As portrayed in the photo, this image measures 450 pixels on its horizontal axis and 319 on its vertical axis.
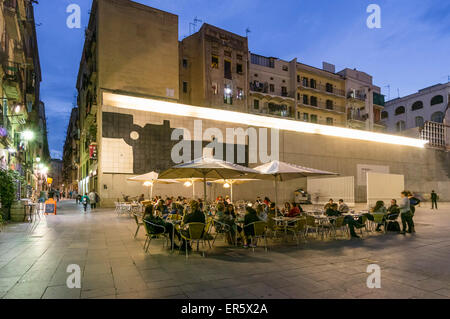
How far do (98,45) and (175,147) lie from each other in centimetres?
1129

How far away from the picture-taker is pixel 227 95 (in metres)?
33.0

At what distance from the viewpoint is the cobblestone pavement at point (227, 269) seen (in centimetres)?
446

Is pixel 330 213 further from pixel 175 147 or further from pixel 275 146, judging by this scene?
pixel 275 146

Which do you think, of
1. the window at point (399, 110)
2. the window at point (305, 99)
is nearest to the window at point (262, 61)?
the window at point (305, 99)

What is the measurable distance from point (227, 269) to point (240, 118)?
22692mm

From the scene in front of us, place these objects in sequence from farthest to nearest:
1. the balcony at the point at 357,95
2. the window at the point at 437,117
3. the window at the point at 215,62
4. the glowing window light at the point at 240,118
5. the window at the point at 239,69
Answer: the window at the point at 437,117, the balcony at the point at 357,95, the window at the point at 239,69, the window at the point at 215,62, the glowing window light at the point at 240,118

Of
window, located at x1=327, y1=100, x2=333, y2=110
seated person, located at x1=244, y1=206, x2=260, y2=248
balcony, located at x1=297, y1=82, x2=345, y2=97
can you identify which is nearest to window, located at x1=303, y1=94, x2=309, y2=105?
balcony, located at x1=297, y1=82, x2=345, y2=97

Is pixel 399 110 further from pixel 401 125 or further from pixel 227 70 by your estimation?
pixel 227 70

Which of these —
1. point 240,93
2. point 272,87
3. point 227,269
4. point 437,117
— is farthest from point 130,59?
point 437,117

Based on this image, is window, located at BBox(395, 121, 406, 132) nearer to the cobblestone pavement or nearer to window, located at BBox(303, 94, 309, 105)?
window, located at BBox(303, 94, 309, 105)

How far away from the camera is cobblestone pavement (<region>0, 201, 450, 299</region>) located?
176 inches

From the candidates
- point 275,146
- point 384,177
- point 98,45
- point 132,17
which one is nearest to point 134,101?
point 98,45

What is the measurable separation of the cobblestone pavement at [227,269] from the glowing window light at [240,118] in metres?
15.6

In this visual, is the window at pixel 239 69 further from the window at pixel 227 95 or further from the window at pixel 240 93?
the window at pixel 227 95
